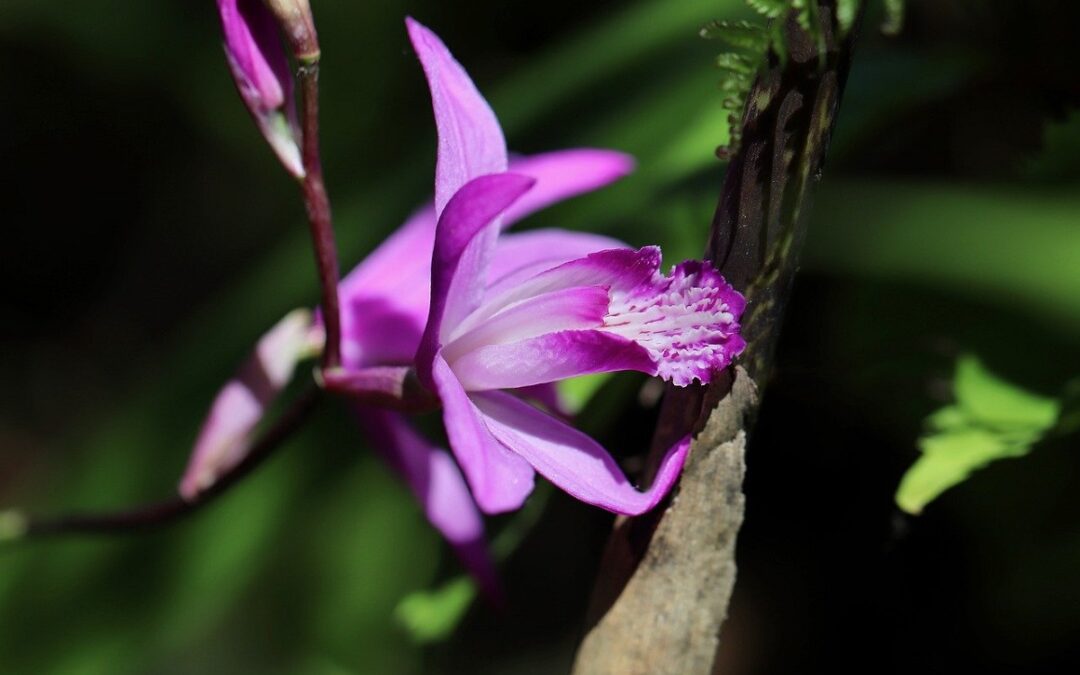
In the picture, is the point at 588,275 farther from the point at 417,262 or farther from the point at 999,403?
the point at 999,403

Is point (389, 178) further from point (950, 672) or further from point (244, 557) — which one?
point (950, 672)

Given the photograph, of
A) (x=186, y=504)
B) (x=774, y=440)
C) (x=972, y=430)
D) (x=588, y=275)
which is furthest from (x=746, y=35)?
(x=774, y=440)

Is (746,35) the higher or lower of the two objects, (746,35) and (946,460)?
the higher

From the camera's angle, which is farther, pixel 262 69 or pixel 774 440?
pixel 774 440

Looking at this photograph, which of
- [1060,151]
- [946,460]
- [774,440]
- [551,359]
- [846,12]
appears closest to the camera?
[846,12]

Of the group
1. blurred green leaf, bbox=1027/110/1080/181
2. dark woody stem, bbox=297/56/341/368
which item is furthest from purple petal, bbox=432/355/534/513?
blurred green leaf, bbox=1027/110/1080/181

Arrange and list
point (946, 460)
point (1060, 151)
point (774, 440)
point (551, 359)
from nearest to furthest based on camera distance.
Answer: point (551, 359) → point (946, 460) → point (1060, 151) → point (774, 440)
